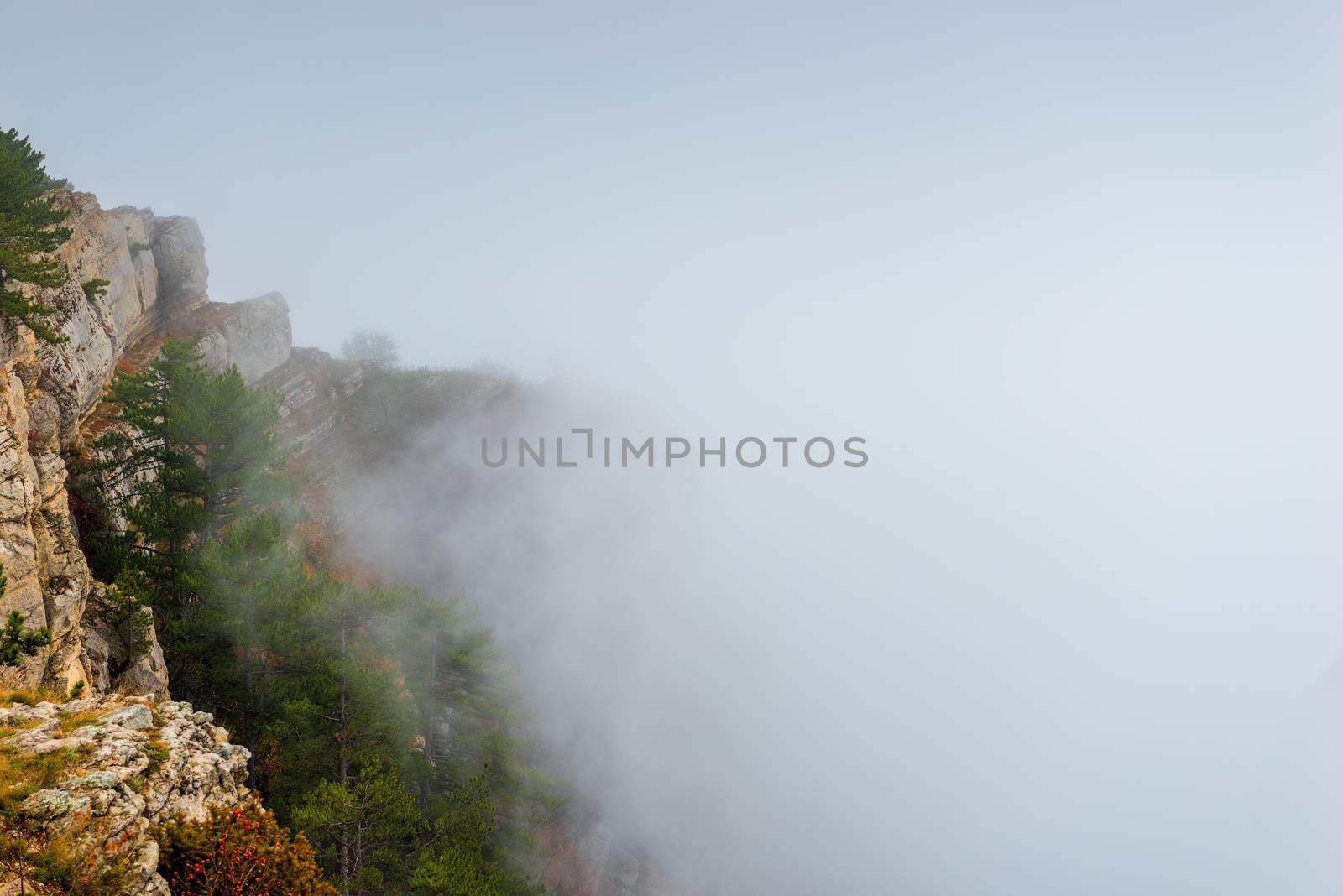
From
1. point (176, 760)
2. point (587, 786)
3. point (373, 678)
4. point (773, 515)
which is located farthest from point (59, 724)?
point (773, 515)

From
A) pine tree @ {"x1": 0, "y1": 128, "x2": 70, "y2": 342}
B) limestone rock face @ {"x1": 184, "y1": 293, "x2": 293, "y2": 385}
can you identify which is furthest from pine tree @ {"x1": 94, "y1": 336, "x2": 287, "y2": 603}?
limestone rock face @ {"x1": 184, "y1": 293, "x2": 293, "y2": 385}

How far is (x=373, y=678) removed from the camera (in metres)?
21.8

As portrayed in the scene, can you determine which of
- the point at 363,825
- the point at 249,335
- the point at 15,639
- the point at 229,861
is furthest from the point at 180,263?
the point at 229,861

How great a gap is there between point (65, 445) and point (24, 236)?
738cm

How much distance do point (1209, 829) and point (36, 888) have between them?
133817 mm

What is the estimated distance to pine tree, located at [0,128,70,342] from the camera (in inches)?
754

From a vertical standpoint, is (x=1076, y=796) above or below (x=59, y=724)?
below

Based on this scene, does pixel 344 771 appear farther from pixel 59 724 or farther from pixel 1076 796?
pixel 1076 796

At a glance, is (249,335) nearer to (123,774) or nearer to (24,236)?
(24,236)

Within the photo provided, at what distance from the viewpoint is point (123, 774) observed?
32.8ft

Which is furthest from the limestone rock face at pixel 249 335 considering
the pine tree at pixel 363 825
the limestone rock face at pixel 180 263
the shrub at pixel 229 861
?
the shrub at pixel 229 861

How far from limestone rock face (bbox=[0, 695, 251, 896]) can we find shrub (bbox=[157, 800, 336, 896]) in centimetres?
37

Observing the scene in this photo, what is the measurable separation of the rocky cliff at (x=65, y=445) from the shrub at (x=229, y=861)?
694cm

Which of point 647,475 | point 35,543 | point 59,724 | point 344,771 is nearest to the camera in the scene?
point 59,724
